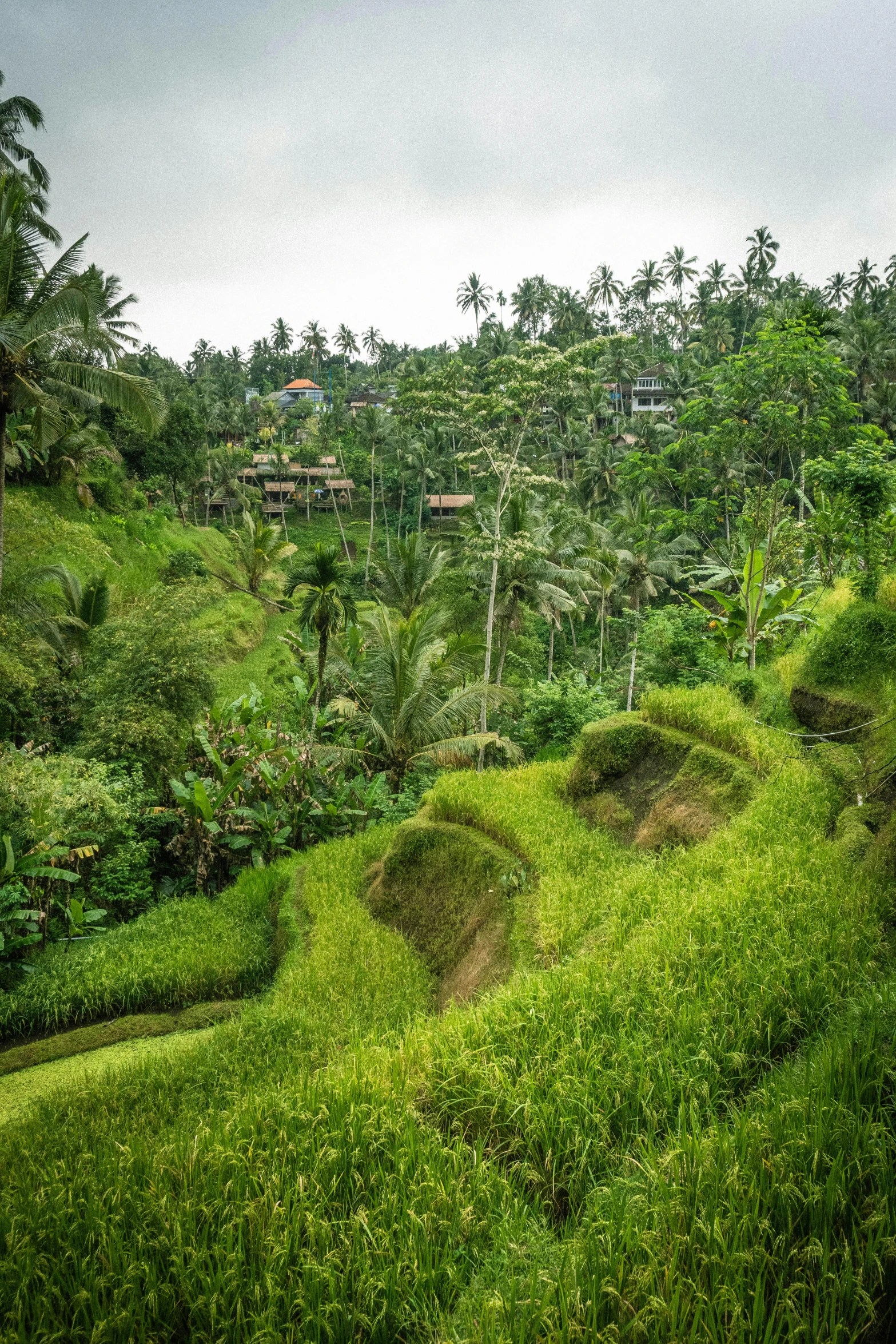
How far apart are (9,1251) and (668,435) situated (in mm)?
35346

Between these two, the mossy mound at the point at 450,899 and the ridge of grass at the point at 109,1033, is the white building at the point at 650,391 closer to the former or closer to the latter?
the mossy mound at the point at 450,899

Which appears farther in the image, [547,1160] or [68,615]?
[68,615]

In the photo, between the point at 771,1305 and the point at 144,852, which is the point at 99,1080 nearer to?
the point at 771,1305

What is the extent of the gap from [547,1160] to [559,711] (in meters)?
11.6

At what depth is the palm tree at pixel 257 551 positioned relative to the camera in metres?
30.5

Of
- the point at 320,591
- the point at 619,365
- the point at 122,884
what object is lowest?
the point at 122,884

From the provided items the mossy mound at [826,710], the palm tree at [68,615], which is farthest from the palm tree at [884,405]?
the palm tree at [68,615]

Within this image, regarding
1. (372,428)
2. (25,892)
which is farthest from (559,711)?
(372,428)

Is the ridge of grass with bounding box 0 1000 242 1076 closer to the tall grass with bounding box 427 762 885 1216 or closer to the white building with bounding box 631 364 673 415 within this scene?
the tall grass with bounding box 427 762 885 1216

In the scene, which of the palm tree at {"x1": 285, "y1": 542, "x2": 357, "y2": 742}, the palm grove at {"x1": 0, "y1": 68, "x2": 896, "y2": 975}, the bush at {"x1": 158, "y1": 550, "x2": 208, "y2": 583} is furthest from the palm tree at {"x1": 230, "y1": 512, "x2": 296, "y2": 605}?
the palm tree at {"x1": 285, "y1": 542, "x2": 357, "y2": 742}

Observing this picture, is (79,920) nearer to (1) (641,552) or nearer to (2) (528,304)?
(1) (641,552)

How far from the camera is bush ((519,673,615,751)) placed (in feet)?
46.9

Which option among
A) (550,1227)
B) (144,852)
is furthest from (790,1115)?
(144,852)

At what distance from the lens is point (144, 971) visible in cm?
870
